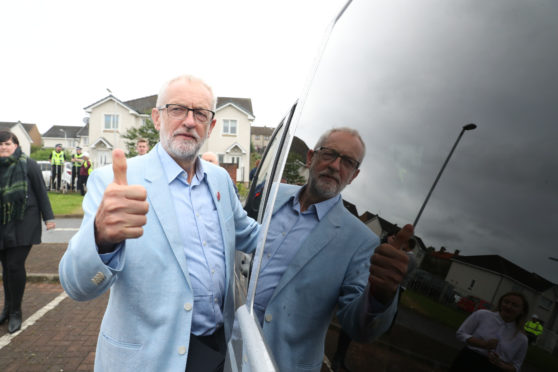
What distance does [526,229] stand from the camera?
477 millimetres

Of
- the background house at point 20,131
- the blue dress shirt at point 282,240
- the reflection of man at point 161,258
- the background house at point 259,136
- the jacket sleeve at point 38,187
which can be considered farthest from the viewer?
the background house at point 259,136

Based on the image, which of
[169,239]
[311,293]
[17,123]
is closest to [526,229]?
[311,293]

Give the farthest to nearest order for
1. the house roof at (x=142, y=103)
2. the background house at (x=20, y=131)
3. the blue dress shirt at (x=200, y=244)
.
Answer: the background house at (x=20, y=131) < the house roof at (x=142, y=103) < the blue dress shirt at (x=200, y=244)

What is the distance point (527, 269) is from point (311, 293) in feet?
1.62

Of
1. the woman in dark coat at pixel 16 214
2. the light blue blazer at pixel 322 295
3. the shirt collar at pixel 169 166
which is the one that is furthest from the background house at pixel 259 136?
the light blue blazer at pixel 322 295

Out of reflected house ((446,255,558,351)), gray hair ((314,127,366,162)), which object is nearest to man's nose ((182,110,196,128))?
gray hair ((314,127,366,162))

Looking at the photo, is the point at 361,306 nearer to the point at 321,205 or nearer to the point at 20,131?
the point at 321,205

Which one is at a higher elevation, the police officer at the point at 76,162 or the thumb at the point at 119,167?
the thumb at the point at 119,167

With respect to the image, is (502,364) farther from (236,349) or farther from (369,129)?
(236,349)

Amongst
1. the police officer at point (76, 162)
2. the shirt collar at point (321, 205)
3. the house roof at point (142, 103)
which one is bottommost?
the police officer at point (76, 162)

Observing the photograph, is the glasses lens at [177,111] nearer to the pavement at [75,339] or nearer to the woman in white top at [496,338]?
the pavement at [75,339]

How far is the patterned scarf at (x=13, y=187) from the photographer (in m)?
3.39

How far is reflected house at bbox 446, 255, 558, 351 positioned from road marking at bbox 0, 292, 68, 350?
14.6ft

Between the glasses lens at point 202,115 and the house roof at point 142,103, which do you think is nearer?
the glasses lens at point 202,115
